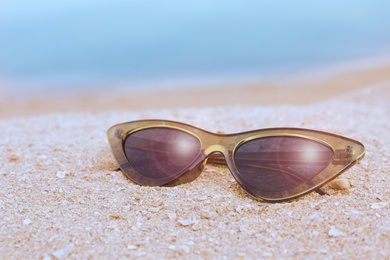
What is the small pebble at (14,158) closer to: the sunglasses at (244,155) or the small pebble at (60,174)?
the small pebble at (60,174)

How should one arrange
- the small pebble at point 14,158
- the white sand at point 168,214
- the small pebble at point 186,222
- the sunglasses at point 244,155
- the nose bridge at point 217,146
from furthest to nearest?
the small pebble at point 14,158 → the nose bridge at point 217,146 → the sunglasses at point 244,155 → the small pebble at point 186,222 → the white sand at point 168,214

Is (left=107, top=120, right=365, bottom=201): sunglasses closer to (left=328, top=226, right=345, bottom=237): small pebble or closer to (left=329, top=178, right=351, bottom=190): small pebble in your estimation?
(left=329, top=178, right=351, bottom=190): small pebble

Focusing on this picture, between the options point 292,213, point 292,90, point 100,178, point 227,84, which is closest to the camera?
point 292,213

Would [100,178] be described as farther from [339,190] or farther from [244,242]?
[339,190]

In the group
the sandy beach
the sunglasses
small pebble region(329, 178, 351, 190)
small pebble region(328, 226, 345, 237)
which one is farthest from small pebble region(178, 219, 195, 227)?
small pebble region(329, 178, 351, 190)

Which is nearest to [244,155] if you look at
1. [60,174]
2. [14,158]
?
[60,174]

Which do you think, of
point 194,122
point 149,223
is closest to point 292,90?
point 194,122

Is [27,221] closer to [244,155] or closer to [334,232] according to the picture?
[244,155]

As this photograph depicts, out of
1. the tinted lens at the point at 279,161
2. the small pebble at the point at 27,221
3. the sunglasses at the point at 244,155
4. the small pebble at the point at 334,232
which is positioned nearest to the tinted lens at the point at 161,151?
the sunglasses at the point at 244,155
